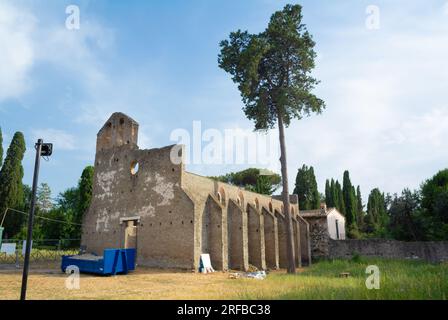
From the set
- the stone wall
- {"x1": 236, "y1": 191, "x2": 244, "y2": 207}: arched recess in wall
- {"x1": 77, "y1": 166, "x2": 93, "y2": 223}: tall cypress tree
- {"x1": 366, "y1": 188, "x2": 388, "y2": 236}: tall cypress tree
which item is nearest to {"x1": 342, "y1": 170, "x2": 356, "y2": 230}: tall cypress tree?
{"x1": 366, "y1": 188, "x2": 388, "y2": 236}: tall cypress tree

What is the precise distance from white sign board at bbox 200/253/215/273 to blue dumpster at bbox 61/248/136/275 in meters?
4.01

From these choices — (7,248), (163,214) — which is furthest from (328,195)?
(7,248)

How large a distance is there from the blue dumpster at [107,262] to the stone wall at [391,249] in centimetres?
2140

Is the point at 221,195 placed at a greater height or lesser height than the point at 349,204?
lesser

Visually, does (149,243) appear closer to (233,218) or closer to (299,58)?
(233,218)

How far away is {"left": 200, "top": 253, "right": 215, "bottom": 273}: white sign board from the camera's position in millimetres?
19750

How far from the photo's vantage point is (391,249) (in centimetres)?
2862

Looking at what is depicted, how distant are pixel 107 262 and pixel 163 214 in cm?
527

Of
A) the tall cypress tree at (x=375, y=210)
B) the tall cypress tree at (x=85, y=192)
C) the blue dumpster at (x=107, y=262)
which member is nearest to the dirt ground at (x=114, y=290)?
the blue dumpster at (x=107, y=262)

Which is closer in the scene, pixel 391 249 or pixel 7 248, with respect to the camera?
pixel 7 248

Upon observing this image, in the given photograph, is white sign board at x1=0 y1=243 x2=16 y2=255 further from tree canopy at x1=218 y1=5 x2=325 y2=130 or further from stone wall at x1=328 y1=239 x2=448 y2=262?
stone wall at x1=328 y1=239 x2=448 y2=262

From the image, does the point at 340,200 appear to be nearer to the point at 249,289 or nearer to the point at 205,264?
the point at 205,264
